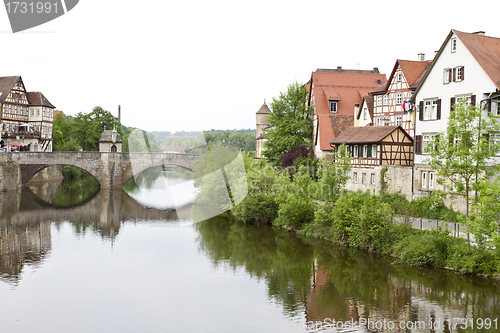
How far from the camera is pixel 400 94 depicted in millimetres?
32875

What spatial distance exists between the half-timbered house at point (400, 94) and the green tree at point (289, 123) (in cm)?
743

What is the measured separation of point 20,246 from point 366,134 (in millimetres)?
20304

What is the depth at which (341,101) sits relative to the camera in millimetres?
40562

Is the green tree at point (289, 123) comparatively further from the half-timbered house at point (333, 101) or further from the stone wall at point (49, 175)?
the stone wall at point (49, 175)

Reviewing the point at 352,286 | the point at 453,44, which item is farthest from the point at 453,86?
the point at 352,286

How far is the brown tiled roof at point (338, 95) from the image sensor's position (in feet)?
125

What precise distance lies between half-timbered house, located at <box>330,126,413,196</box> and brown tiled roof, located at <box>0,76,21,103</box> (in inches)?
1672

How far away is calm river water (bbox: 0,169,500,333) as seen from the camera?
13.9 meters

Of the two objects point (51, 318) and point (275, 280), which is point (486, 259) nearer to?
point (275, 280)

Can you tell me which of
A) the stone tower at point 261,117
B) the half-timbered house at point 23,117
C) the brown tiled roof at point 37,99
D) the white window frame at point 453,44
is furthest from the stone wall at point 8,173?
the white window frame at point 453,44

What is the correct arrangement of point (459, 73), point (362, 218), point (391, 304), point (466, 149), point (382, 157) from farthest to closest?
point (382, 157) < point (459, 73) < point (362, 218) < point (466, 149) < point (391, 304)

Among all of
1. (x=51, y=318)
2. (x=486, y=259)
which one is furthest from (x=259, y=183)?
(x=51, y=318)

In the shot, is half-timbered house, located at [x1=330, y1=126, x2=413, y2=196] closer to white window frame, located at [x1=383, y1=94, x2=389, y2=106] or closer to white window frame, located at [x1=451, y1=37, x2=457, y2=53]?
white window frame, located at [x1=383, y1=94, x2=389, y2=106]

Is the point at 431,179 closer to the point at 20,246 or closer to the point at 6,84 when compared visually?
the point at 20,246
